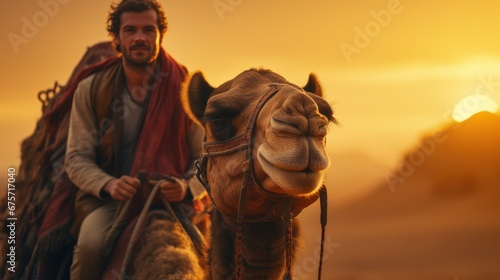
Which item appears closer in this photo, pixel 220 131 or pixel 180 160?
pixel 220 131

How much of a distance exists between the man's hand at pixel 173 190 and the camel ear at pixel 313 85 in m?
1.47

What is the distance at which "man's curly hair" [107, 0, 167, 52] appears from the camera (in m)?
6.37

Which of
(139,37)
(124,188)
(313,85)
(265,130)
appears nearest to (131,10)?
(139,37)

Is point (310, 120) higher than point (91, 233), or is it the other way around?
point (310, 120)

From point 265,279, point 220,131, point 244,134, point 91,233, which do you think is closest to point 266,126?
point 244,134

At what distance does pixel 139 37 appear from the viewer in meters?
6.25

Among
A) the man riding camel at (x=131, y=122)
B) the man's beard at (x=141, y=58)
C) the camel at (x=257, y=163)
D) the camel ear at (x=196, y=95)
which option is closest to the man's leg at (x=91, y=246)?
the man riding camel at (x=131, y=122)

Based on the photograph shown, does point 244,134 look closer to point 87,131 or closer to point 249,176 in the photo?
point 249,176

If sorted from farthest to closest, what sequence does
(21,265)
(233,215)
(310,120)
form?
1. (21,265)
2. (233,215)
3. (310,120)

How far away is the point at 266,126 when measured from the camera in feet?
13.1

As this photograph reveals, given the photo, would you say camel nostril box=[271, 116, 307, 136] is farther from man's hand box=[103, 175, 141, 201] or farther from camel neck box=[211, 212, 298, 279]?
man's hand box=[103, 175, 141, 201]

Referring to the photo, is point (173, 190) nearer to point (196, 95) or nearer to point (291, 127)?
point (196, 95)

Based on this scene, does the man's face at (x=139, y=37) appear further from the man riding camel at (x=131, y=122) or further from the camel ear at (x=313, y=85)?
the camel ear at (x=313, y=85)

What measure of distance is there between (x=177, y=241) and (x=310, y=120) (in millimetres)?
2071
